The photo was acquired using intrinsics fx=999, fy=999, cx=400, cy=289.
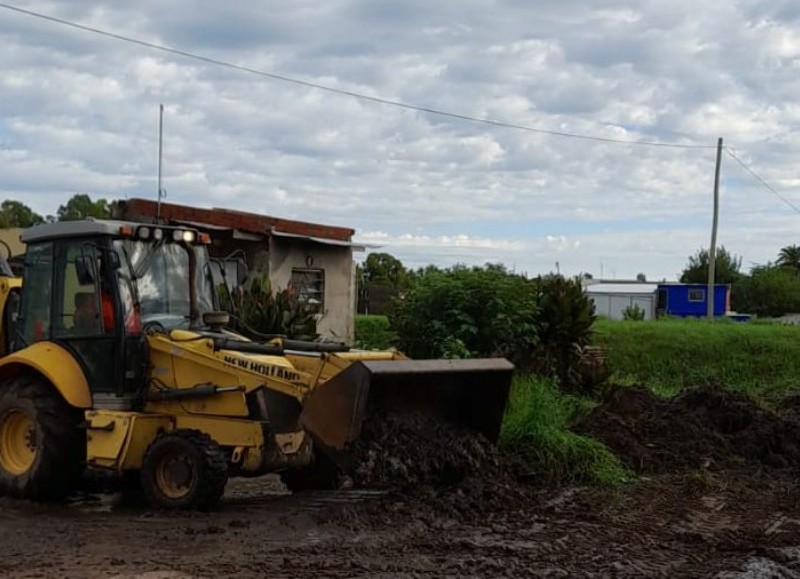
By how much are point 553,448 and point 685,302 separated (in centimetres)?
3821

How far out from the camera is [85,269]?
9094 millimetres

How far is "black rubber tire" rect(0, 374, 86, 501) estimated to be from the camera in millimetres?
9180

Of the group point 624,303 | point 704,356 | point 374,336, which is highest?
point 624,303

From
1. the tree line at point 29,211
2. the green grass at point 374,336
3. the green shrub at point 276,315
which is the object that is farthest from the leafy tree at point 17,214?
the green shrub at point 276,315

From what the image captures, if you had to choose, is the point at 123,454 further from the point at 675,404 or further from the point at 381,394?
the point at 675,404

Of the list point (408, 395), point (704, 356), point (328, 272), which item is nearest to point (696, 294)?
point (704, 356)

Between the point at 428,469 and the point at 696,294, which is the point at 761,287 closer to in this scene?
the point at 696,294

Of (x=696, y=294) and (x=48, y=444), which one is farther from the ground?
(x=696, y=294)

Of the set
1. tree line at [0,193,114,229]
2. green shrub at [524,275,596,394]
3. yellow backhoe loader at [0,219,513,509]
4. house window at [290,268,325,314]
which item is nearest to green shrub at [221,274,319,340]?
green shrub at [524,275,596,394]

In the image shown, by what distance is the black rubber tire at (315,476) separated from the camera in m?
9.59

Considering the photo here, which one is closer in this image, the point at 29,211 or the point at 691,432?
the point at 691,432

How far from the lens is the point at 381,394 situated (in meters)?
8.68

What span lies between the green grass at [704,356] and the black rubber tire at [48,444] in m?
12.4

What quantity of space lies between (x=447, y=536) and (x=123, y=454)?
3.07 metres
